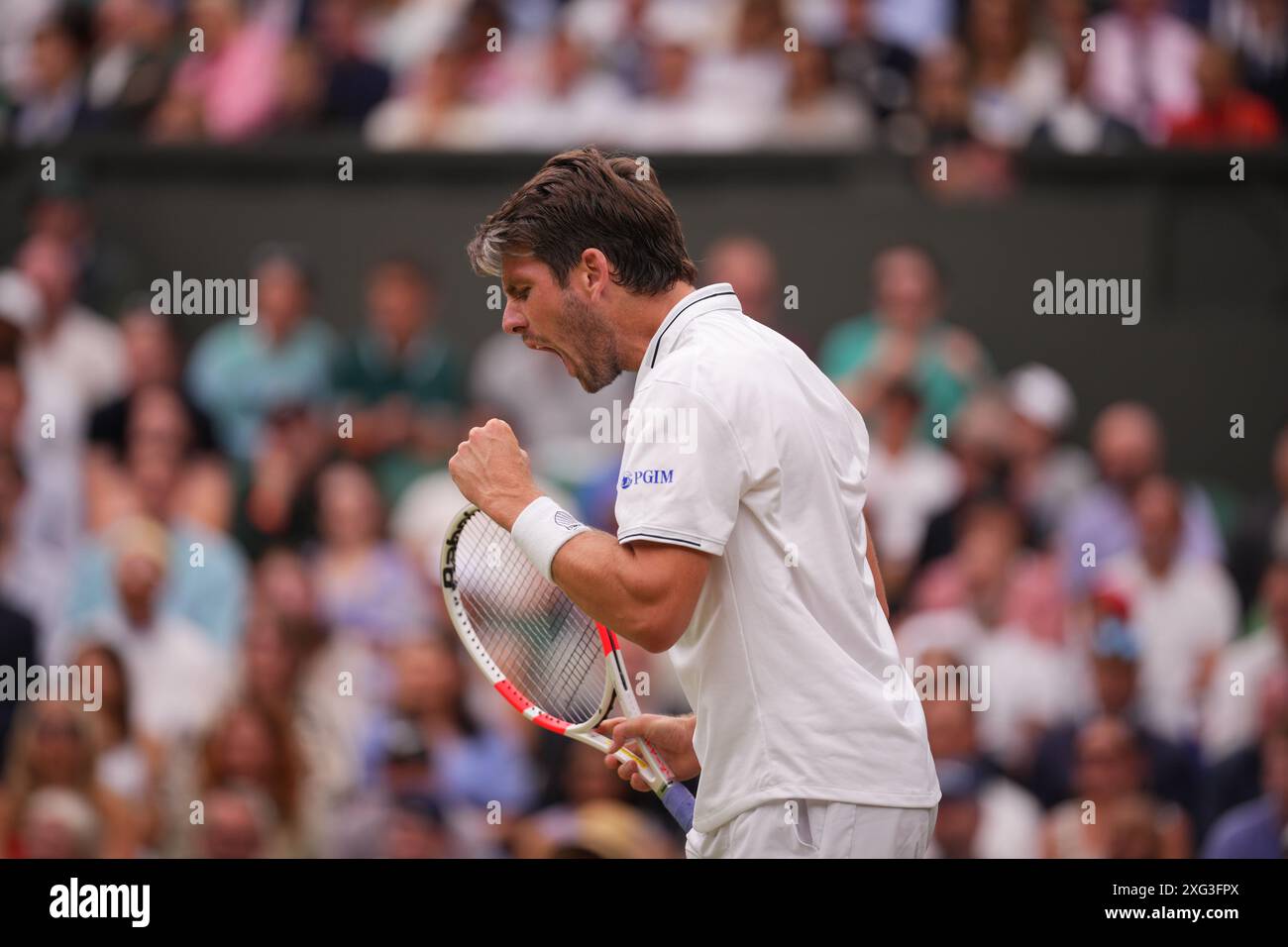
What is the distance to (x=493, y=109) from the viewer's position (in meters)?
7.89

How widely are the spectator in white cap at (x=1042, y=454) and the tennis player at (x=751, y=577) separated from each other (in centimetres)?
400

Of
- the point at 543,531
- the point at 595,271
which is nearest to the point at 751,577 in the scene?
the point at 543,531

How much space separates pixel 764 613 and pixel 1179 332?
197 inches

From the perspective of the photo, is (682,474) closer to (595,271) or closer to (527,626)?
(595,271)

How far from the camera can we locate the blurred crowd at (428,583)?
5980 mm

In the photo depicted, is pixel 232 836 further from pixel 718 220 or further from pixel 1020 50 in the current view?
pixel 1020 50

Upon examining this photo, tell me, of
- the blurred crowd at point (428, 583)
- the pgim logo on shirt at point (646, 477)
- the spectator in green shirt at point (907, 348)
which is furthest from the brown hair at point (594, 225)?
the spectator in green shirt at point (907, 348)

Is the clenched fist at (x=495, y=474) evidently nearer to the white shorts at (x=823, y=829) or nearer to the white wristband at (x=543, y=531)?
the white wristband at (x=543, y=531)

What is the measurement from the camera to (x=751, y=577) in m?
2.89

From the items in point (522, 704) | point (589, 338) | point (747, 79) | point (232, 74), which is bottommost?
point (522, 704)

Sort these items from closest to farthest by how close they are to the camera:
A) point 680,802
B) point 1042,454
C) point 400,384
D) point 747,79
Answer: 1. point 680,802
2. point 1042,454
3. point 400,384
4. point 747,79

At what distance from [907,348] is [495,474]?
427 centimetres
